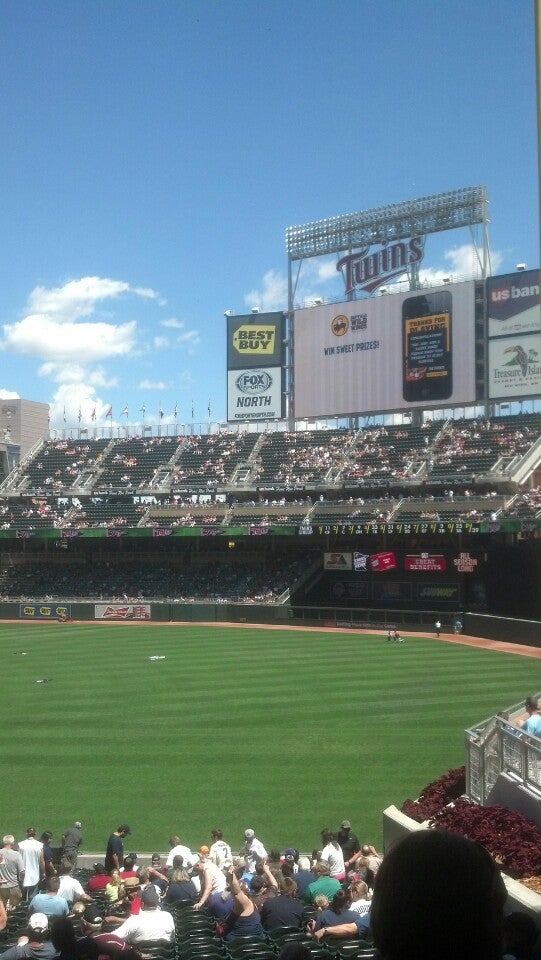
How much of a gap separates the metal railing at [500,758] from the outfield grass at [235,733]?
3154 mm

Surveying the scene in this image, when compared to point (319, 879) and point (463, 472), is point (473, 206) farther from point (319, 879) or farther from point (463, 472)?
point (319, 879)

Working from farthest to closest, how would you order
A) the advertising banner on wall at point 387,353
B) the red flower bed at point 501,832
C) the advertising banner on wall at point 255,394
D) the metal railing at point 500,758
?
the advertising banner on wall at point 255,394, the advertising banner on wall at point 387,353, the metal railing at point 500,758, the red flower bed at point 501,832

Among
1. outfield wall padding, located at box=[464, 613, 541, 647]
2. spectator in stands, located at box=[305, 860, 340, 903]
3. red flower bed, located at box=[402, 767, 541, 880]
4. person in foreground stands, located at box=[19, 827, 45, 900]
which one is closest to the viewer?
red flower bed, located at box=[402, 767, 541, 880]

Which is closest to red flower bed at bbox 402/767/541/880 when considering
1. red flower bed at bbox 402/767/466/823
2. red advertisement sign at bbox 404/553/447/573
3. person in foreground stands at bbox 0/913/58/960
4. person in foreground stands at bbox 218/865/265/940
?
red flower bed at bbox 402/767/466/823

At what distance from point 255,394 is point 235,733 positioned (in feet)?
138

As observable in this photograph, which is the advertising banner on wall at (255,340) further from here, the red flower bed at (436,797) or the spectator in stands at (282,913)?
the spectator in stands at (282,913)

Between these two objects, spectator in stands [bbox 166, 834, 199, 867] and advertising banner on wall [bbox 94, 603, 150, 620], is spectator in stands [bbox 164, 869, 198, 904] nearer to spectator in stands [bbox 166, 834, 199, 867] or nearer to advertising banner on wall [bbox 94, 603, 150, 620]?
spectator in stands [bbox 166, 834, 199, 867]

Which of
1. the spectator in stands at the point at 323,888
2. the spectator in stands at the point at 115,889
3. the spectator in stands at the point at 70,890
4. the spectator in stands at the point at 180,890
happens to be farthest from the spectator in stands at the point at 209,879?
the spectator in stands at the point at 70,890

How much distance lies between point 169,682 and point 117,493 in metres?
37.2

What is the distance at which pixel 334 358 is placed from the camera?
58.0 meters

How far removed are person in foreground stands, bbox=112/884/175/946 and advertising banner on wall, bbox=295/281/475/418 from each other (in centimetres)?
4694

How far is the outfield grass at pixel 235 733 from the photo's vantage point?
1513cm

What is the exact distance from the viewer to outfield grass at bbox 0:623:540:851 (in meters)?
15.1

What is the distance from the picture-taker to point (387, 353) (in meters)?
55.5
